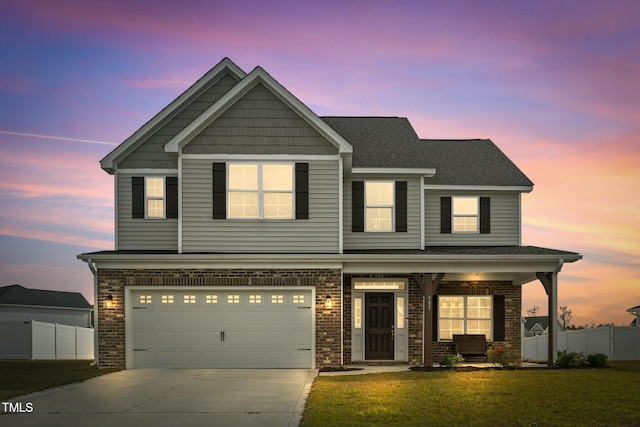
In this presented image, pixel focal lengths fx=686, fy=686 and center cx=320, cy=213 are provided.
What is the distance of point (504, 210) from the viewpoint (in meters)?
23.4

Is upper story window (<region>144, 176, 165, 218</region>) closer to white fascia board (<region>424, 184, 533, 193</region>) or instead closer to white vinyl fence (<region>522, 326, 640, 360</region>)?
white fascia board (<region>424, 184, 533, 193</region>)

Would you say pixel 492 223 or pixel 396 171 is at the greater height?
pixel 396 171

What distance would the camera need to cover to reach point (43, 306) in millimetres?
48281

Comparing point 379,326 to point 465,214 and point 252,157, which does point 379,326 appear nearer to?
point 465,214

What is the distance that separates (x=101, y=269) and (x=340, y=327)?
732 centimetres

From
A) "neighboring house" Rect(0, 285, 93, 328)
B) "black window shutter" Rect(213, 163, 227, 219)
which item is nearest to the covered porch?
"black window shutter" Rect(213, 163, 227, 219)

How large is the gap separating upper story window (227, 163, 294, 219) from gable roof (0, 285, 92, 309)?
32.3 meters

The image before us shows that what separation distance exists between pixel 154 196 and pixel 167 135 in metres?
2.04

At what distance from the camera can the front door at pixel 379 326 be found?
2167cm

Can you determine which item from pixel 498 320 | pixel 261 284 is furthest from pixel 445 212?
→ pixel 261 284

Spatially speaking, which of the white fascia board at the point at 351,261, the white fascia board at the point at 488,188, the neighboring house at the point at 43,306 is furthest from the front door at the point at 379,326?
the neighboring house at the point at 43,306

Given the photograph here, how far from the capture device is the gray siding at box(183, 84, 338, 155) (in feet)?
67.4

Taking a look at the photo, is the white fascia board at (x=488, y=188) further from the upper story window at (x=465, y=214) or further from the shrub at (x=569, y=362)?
the shrub at (x=569, y=362)

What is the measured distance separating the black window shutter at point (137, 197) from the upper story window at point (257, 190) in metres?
3.20
